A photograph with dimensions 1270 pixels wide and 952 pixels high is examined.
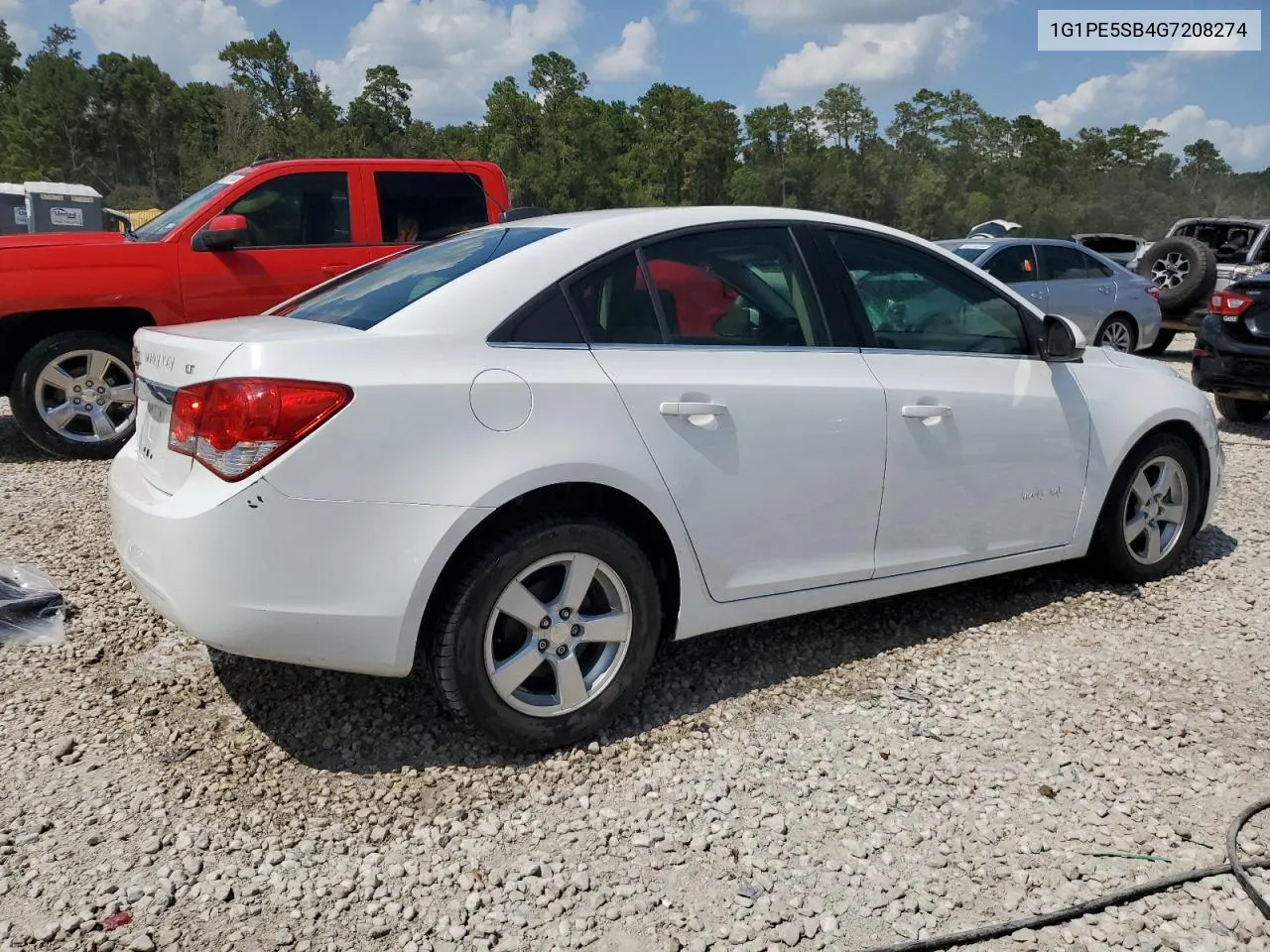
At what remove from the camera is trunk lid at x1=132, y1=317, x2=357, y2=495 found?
2719mm

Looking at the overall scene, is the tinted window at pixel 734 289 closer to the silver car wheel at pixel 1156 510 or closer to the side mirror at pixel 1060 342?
the side mirror at pixel 1060 342

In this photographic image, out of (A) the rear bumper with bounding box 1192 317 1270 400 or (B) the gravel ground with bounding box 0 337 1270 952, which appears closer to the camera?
(B) the gravel ground with bounding box 0 337 1270 952

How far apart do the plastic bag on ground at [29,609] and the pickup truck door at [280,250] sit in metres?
2.97

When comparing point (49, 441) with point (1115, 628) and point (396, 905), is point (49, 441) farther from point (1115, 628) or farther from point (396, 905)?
point (1115, 628)

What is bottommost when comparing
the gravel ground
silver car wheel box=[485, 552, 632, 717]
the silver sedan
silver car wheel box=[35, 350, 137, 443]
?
the gravel ground

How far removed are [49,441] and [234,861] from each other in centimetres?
506

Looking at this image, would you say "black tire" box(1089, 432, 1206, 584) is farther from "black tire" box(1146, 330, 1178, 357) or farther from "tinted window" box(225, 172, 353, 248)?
"black tire" box(1146, 330, 1178, 357)

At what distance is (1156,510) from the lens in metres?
4.51

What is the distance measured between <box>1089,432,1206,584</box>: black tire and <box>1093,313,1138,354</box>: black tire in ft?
26.9

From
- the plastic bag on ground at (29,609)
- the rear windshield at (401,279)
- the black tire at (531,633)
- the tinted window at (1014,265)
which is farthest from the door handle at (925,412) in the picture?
the tinted window at (1014,265)

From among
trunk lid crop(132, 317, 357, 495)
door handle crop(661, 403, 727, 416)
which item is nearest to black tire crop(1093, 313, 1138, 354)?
door handle crop(661, 403, 727, 416)

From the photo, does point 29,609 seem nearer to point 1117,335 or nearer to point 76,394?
point 76,394

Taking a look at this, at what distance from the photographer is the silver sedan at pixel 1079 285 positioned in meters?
11.0

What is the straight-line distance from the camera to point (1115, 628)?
13.3 ft
